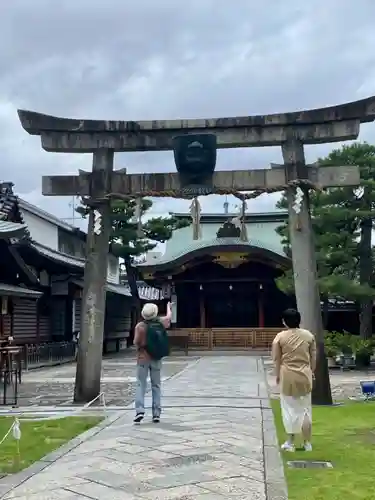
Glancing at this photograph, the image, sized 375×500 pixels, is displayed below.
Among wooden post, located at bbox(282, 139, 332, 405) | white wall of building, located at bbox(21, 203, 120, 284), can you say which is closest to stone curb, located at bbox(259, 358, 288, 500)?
wooden post, located at bbox(282, 139, 332, 405)

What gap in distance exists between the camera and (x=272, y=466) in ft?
20.0

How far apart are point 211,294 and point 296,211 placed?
21837mm

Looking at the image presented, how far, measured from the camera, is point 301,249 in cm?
1167

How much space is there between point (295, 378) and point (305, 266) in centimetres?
482

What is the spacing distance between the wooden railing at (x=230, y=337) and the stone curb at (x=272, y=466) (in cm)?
2110

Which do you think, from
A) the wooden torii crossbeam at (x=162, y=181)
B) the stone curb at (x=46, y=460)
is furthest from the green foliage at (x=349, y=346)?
the stone curb at (x=46, y=460)

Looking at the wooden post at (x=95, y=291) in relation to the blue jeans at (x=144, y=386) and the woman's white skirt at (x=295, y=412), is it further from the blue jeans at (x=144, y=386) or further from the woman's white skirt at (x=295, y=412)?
the woman's white skirt at (x=295, y=412)

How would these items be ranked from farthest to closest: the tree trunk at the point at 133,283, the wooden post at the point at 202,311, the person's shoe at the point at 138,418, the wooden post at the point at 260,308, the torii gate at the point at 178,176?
1. the tree trunk at the point at 133,283
2. the wooden post at the point at 202,311
3. the wooden post at the point at 260,308
4. the torii gate at the point at 178,176
5. the person's shoe at the point at 138,418

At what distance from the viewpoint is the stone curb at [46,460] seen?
5.48 meters

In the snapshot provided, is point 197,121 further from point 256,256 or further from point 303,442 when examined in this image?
point 256,256

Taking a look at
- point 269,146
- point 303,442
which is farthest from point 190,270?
point 303,442

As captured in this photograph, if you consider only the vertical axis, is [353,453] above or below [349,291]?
below

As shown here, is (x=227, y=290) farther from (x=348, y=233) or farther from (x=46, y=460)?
(x=46, y=460)

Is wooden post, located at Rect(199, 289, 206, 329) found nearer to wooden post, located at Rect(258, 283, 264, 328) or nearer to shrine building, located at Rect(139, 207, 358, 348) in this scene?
shrine building, located at Rect(139, 207, 358, 348)
